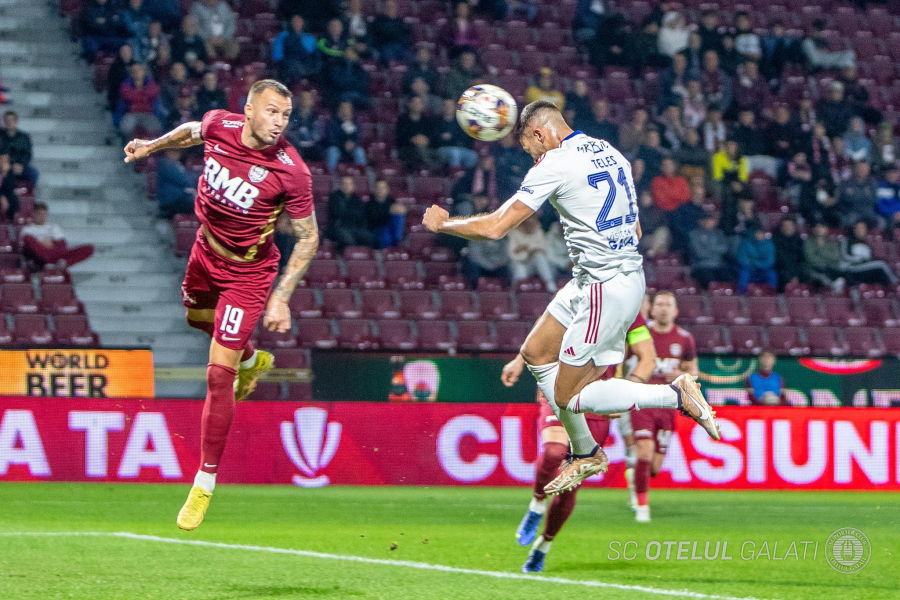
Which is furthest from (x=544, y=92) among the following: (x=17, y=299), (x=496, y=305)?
(x=17, y=299)

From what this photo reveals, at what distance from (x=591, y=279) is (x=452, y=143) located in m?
10.5

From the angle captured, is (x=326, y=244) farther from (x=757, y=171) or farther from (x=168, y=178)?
(x=757, y=171)

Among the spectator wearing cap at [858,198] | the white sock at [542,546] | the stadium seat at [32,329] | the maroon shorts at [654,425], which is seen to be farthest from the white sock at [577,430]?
the spectator wearing cap at [858,198]

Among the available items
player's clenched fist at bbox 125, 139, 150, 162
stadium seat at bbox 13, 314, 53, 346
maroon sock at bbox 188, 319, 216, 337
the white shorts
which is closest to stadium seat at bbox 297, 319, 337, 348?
stadium seat at bbox 13, 314, 53, 346

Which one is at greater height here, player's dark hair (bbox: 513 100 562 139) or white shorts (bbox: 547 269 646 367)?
player's dark hair (bbox: 513 100 562 139)

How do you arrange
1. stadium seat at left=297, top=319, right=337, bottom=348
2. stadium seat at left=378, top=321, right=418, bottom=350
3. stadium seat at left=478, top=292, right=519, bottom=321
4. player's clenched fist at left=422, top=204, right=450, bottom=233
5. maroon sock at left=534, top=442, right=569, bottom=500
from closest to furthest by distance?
player's clenched fist at left=422, top=204, right=450, bottom=233
maroon sock at left=534, top=442, right=569, bottom=500
stadium seat at left=297, top=319, right=337, bottom=348
stadium seat at left=378, top=321, right=418, bottom=350
stadium seat at left=478, top=292, right=519, bottom=321

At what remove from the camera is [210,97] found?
16.3 m

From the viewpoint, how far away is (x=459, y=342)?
1574cm

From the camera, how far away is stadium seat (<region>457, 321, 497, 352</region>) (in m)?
15.7

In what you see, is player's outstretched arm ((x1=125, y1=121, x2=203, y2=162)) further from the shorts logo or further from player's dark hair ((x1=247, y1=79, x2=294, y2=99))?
the shorts logo

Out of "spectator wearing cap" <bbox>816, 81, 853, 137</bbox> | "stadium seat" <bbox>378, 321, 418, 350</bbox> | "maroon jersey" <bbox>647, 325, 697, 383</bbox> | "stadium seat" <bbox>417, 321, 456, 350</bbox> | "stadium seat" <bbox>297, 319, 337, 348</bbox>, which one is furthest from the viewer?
"spectator wearing cap" <bbox>816, 81, 853, 137</bbox>

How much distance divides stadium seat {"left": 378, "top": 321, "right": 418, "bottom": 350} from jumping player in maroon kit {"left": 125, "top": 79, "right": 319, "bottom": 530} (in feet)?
25.3

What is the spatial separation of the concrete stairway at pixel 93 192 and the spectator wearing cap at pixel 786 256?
816 cm

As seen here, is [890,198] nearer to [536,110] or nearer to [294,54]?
[294,54]
